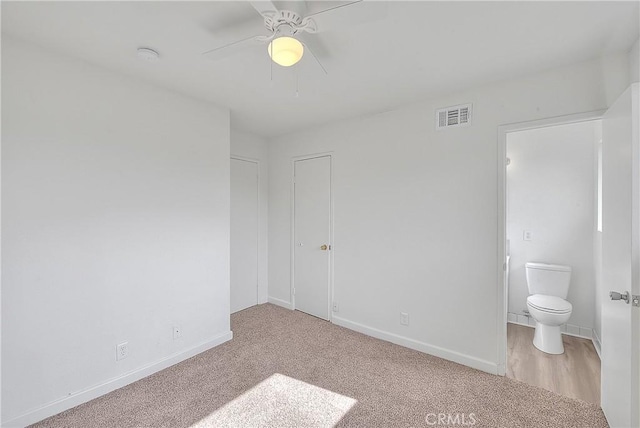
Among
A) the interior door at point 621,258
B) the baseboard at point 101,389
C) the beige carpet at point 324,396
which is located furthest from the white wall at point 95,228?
the interior door at point 621,258

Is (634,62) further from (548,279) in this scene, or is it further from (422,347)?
(422,347)

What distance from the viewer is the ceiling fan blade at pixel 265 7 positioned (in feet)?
3.80

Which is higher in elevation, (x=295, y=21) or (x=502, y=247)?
(x=295, y=21)

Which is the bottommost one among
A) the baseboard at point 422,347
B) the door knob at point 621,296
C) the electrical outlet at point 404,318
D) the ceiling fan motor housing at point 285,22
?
the baseboard at point 422,347

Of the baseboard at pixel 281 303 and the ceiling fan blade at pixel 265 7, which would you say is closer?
the ceiling fan blade at pixel 265 7

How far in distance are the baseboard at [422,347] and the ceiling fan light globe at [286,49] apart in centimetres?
263

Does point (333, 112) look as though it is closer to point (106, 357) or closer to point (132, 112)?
point (132, 112)

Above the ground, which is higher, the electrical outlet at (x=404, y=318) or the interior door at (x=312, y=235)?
the interior door at (x=312, y=235)

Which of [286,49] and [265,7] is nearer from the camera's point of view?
[265,7]

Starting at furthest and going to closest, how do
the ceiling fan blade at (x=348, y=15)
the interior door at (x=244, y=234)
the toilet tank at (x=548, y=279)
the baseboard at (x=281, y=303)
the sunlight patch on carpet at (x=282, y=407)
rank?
the baseboard at (x=281, y=303)
the interior door at (x=244, y=234)
the toilet tank at (x=548, y=279)
the sunlight patch on carpet at (x=282, y=407)
the ceiling fan blade at (x=348, y=15)

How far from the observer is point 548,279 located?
300 centimetres

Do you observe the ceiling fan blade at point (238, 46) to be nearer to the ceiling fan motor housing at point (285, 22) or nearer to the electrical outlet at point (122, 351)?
the ceiling fan motor housing at point (285, 22)

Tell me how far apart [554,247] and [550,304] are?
0.82 meters

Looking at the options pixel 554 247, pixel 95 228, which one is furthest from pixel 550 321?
pixel 95 228
